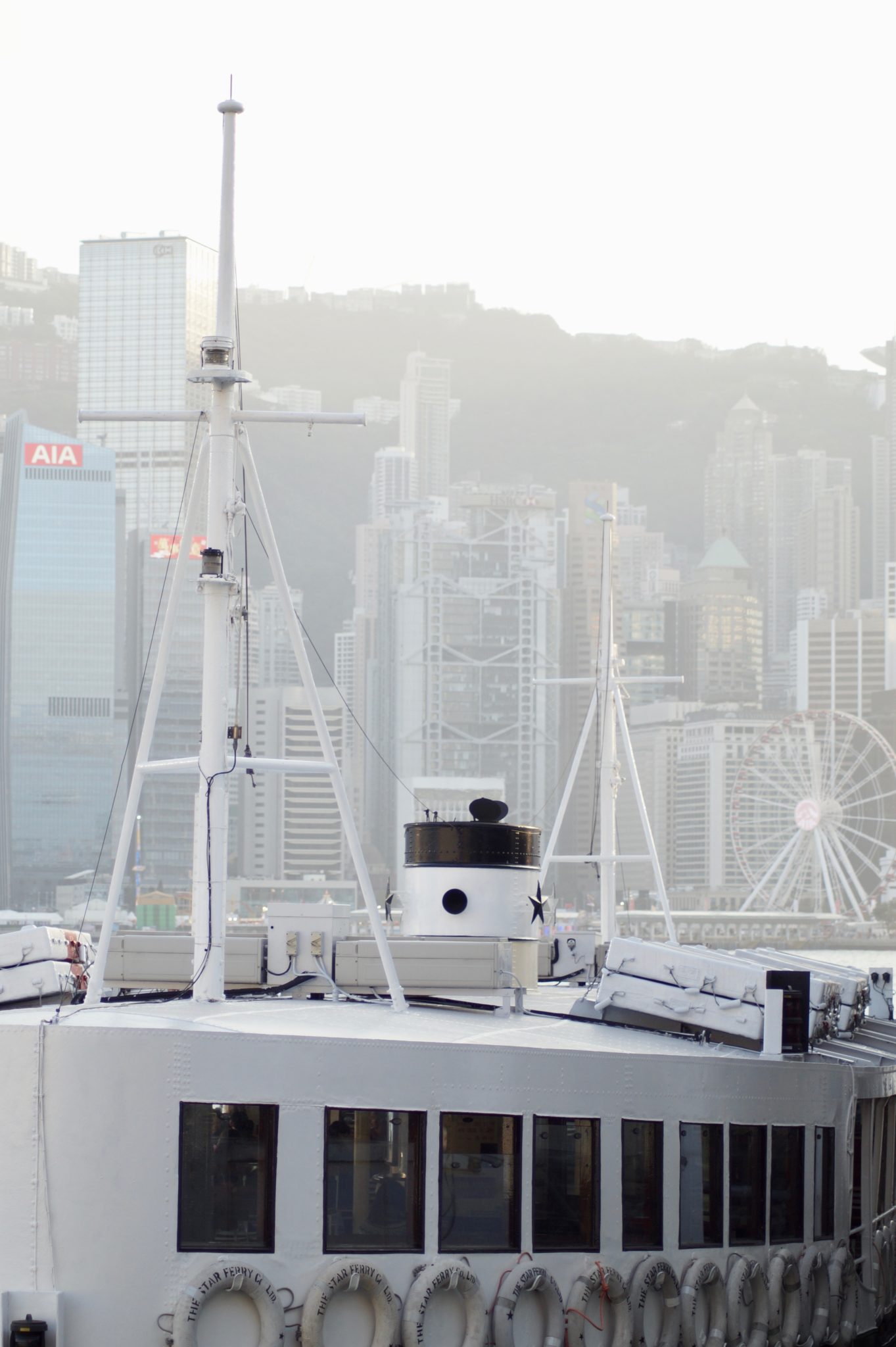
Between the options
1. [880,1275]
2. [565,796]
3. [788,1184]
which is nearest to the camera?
[788,1184]

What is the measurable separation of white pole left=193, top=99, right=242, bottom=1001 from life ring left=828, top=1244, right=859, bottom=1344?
612 centimetres

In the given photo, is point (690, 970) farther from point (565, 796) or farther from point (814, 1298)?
point (565, 796)

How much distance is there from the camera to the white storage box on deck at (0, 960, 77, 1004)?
17.1m

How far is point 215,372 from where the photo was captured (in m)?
16.3

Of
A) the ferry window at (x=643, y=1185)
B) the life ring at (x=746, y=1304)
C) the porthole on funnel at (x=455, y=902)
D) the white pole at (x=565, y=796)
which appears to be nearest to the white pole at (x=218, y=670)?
the ferry window at (x=643, y=1185)

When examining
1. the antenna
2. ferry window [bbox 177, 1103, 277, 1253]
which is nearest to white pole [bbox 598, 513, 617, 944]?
the antenna

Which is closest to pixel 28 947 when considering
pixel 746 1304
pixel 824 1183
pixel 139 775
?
pixel 139 775

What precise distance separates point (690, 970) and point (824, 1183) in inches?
87.9

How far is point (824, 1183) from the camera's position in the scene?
17531 mm

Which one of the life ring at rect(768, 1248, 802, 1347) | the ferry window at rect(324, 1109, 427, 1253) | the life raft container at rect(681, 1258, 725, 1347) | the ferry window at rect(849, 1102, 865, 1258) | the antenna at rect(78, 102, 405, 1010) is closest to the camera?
the ferry window at rect(324, 1109, 427, 1253)

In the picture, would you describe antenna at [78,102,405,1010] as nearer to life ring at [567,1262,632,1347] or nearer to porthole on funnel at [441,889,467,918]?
life ring at [567,1262,632,1347]

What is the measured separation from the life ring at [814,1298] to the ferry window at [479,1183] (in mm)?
3697

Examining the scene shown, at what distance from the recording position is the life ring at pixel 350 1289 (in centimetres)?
1350

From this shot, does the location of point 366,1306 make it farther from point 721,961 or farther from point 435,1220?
point 721,961
